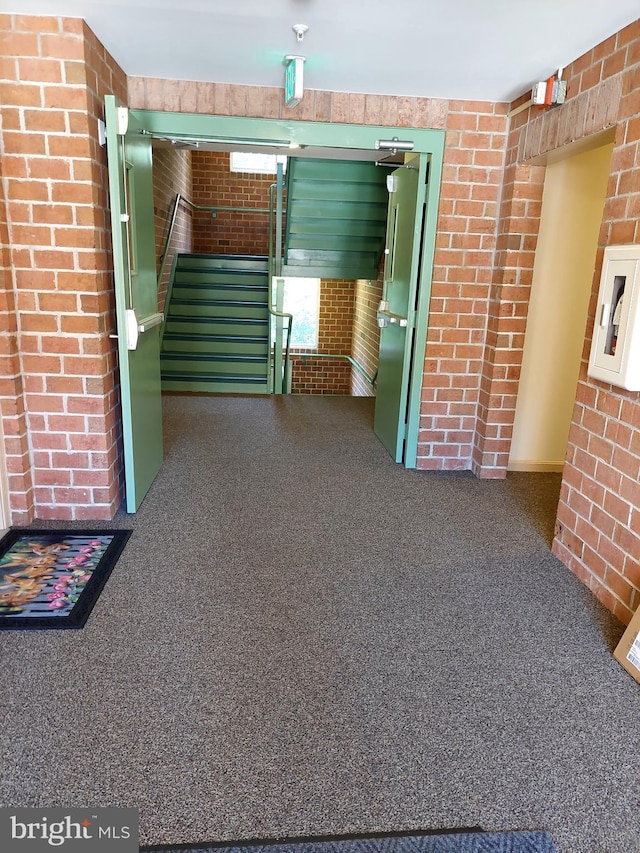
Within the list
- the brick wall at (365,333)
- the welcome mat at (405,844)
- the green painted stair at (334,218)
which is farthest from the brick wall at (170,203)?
the welcome mat at (405,844)

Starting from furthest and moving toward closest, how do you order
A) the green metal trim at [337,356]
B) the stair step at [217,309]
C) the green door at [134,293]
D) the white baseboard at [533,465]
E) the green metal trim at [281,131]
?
the green metal trim at [337,356] < the stair step at [217,309] < the white baseboard at [533,465] < the green metal trim at [281,131] < the green door at [134,293]

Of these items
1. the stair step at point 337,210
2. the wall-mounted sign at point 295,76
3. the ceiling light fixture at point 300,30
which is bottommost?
the stair step at point 337,210

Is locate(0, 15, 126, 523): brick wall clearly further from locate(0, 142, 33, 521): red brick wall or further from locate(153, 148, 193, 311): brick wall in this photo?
locate(153, 148, 193, 311): brick wall

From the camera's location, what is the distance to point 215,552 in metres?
2.76

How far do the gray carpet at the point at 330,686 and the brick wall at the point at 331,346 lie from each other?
5361mm

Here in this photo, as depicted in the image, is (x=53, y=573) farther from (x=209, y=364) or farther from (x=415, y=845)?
(x=209, y=364)

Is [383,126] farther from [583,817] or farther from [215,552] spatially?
[583,817]

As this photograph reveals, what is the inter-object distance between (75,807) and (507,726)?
1212 mm

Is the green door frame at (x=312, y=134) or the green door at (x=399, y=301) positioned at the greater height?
the green door frame at (x=312, y=134)

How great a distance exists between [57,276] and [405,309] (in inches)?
82.0

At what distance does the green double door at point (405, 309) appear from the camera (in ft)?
12.0

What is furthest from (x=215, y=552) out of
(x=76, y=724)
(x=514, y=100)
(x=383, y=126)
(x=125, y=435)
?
(x=514, y=100)

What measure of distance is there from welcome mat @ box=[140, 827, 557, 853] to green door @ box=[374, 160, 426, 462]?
2.72m

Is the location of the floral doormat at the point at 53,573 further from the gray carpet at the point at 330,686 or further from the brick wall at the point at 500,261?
the brick wall at the point at 500,261
